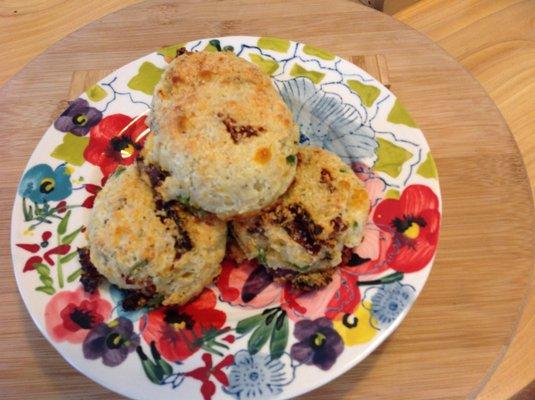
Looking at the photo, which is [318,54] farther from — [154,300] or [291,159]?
[154,300]

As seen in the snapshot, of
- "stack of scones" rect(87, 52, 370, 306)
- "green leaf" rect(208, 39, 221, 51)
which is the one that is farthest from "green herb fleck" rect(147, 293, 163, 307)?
"green leaf" rect(208, 39, 221, 51)

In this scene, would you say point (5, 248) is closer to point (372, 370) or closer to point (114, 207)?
point (114, 207)

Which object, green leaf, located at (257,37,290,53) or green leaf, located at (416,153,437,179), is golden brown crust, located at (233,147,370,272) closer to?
green leaf, located at (416,153,437,179)

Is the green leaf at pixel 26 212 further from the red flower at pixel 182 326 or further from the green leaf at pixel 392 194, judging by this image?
the green leaf at pixel 392 194

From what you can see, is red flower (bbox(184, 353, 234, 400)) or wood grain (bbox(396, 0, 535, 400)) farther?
wood grain (bbox(396, 0, 535, 400))

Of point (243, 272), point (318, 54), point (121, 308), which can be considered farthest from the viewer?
point (318, 54)

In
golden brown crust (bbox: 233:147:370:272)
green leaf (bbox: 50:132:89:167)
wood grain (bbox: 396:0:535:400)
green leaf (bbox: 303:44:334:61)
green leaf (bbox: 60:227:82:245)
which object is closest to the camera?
golden brown crust (bbox: 233:147:370:272)

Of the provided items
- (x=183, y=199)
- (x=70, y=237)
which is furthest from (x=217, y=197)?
(x=70, y=237)
